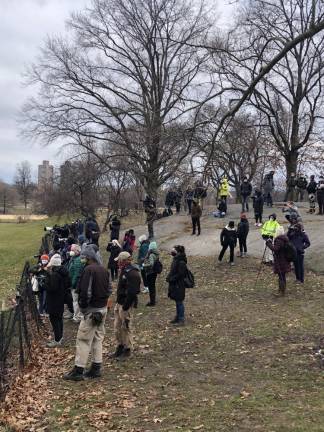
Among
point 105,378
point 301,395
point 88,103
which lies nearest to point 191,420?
point 301,395

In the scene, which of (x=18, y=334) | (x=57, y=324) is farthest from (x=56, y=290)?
(x=18, y=334)

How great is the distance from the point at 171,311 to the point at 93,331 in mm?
5122

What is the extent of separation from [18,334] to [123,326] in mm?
1932

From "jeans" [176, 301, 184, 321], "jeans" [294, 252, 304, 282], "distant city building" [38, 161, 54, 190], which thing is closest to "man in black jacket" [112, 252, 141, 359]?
"jeans" [176, 301, 184, 321]

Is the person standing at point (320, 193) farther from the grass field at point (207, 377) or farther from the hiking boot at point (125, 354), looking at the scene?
the hiking boot at point (125, 354)

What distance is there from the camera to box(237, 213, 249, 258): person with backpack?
60.5ft

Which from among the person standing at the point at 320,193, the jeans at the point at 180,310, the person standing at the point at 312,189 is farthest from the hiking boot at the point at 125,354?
the person standing at the point at 312,189

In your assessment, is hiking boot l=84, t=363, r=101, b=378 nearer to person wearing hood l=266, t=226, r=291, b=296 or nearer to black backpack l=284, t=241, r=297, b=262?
person wearing hood l=266, t=226, r=291, b=296

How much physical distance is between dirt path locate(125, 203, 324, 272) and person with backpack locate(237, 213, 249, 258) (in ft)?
1.65

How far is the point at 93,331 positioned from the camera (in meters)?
8.34

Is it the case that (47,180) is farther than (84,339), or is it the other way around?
(47,180)

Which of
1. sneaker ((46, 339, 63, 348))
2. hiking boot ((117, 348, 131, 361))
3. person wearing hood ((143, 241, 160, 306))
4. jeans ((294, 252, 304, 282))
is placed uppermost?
person wearing hood ((143, 241, 160, 306))

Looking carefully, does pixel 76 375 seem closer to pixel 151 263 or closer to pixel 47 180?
pixel 151 263

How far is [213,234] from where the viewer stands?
24.1 m
